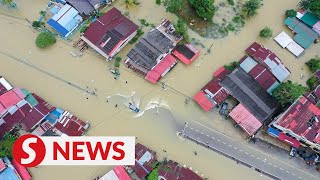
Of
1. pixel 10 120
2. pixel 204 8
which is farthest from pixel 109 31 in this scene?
pixel 10 120

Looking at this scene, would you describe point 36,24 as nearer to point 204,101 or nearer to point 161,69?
point 161,69

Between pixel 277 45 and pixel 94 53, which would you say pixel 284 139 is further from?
pixel 94 53

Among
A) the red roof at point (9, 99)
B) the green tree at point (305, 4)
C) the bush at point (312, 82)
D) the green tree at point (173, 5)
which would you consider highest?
the red roof at point (9, 99)

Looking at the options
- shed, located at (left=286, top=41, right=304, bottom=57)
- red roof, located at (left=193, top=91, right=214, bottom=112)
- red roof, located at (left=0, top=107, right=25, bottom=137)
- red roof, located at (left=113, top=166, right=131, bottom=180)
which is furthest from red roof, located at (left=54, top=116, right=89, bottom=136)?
shed, located at (left=286, top=41, right=304, bottom=57)

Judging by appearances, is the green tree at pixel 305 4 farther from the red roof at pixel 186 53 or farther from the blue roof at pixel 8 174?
the blue roof at pixel 8 174

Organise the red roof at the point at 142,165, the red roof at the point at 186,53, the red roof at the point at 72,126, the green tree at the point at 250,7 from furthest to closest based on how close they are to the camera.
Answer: the green tree at the point at 250,7
the red roof at the point at 186,53
the red roof at the point at 72,126
the red roof at the point at 142,165

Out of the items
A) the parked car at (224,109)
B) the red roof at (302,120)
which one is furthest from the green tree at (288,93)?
the parked car at (224,109)
